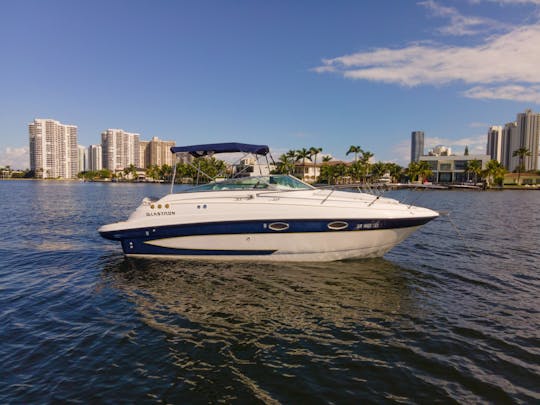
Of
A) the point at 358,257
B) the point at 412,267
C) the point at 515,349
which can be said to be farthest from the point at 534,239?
the point at 515,349

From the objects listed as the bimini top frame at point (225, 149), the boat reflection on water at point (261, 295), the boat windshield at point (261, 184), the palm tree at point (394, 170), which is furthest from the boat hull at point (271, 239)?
the palm tree at point (394, 170)

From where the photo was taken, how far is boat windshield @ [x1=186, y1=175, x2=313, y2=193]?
31.5 feet

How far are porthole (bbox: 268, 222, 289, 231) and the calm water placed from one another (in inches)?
45.3

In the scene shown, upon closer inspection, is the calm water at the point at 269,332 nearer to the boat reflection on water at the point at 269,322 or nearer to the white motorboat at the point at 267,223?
the boat reflection on water at the point at 269,322

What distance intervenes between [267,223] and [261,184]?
138 centimetres

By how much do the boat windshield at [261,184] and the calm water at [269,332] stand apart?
2275 millimetres

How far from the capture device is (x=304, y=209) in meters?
8.72

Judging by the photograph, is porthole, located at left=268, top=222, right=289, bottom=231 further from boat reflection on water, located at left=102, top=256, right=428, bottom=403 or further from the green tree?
the green tree

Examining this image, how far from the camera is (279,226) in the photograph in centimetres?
881

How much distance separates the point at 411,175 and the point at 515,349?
106 meters

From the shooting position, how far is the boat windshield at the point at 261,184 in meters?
9.60

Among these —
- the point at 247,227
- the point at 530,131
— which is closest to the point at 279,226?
the point at 247,227

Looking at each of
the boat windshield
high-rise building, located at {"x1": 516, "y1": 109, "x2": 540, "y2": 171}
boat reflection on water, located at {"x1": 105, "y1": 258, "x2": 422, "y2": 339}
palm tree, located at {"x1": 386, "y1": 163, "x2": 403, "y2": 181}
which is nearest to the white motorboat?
the boat windshield

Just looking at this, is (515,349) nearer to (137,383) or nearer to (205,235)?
(137,383)
